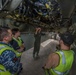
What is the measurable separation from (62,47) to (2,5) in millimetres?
2602

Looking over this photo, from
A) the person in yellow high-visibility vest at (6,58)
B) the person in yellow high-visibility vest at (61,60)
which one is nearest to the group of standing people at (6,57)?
the person in yellow high-visibility vest at (6,58)

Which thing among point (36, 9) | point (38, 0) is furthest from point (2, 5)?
point (36, 9)

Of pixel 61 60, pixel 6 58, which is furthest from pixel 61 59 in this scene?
pixel 6 58

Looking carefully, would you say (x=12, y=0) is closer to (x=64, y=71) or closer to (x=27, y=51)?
(x=64, y=71)

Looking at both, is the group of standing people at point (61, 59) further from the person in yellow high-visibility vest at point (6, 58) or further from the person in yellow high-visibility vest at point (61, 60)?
the person in yellow high-visibility vest at point (6, 58)

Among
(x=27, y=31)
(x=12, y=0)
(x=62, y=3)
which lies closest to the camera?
(x=12, y=0)

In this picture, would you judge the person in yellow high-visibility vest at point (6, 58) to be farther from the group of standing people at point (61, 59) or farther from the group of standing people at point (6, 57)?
the group of standing people at point (61, 59)

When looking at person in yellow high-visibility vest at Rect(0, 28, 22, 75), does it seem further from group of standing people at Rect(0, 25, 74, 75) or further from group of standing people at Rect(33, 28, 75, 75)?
group of standing people at Rect(33, 28, 75, 75)

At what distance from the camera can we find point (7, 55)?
132 inches

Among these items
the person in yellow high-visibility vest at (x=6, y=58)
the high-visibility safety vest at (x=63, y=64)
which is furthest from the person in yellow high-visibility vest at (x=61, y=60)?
the person in yellow high-visibility vest at (x=6, y=58)

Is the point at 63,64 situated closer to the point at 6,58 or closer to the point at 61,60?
the point at 61,60

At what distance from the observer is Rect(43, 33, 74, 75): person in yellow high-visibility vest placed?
340 cm

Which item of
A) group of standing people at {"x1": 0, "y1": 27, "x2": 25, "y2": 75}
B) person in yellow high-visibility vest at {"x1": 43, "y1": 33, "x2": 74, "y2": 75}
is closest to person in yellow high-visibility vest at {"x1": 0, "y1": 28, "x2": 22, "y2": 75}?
group of standing people at {"x1": 0, "y1": 27, "x2": 25, "y2": 75}

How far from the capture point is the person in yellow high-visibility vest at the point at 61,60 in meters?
3.40
